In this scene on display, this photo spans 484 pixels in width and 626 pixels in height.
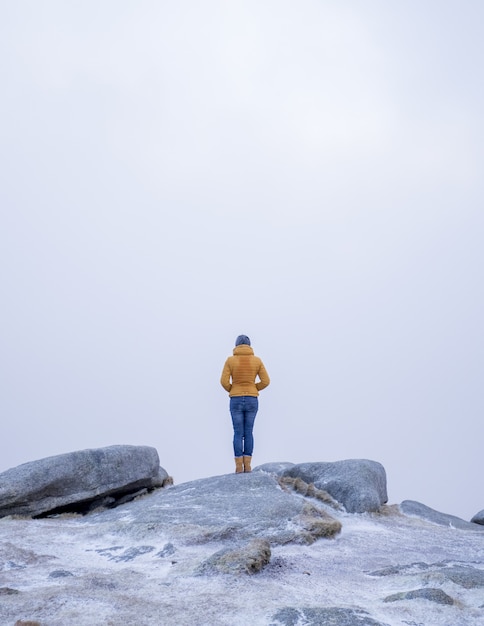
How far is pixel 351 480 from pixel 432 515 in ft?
9.19

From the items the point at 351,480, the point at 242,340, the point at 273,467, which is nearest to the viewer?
the point at 351,480

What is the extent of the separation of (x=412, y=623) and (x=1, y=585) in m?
4.89

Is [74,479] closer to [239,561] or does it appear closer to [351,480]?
[351,480]

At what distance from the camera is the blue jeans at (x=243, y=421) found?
609 inches

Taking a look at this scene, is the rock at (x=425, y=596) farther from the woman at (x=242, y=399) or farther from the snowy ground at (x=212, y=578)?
the woman at (x=242, y=399)

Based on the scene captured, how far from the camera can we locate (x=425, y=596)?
671 centimetres

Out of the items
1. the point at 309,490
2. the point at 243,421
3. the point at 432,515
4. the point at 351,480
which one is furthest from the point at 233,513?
the point at 432,515

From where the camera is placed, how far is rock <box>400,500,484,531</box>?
1481 centimetres

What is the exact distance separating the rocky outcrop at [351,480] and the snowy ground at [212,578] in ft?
4.51

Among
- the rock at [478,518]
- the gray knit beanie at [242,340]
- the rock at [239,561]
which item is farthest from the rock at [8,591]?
the rock at [478,518]

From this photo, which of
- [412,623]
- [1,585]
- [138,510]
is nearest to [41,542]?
[138,510]

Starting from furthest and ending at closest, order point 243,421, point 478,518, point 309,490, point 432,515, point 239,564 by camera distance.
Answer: point 478,518 < point 243,421 < point 432,515 < point 309,490 < point 239,564

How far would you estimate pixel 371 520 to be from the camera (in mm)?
12789

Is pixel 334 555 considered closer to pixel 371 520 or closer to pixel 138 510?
pixel 371 520
